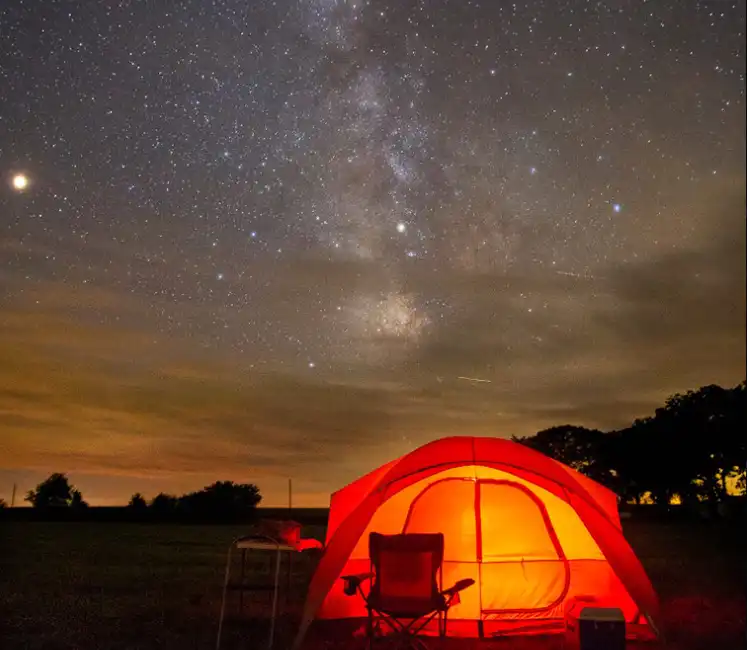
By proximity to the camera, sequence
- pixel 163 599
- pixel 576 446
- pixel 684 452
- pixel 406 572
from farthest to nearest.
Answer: pixel 576 446 → pixel 684 452 → pixel 163 599 → pixel 406 572

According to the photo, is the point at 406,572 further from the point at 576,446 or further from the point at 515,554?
the point at 576,446

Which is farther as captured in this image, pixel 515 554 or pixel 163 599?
pixel 163 599

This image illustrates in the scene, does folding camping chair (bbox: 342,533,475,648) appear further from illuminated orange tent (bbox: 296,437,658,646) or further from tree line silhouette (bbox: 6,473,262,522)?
tree line silhouette (bbox: 6,473,262,522)

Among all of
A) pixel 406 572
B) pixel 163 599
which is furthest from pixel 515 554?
pixel 163 599

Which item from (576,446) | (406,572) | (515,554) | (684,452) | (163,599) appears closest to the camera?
(406,572)

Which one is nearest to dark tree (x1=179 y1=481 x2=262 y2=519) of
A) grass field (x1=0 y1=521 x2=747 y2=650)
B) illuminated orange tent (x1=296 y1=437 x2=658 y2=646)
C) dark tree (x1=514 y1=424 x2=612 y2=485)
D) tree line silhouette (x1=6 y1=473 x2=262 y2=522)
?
tree line silhouette (x1=6 y1=473 x2=262 y2=522)

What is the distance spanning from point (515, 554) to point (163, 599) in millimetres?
3908

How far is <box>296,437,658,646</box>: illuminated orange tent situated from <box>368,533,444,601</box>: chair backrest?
2.15 feet

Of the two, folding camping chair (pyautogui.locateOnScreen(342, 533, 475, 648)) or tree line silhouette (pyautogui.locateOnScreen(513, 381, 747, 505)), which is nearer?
folding camping chair (pyautogui.locateOnScreen(342, 533, 475, 648))

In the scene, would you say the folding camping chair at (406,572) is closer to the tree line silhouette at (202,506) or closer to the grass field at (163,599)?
the grass field at (163,599)

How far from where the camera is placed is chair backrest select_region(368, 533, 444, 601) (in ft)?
19.3

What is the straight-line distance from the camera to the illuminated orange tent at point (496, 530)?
6.80 meters

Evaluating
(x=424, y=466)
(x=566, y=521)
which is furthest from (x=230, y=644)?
(x=566, y=521)

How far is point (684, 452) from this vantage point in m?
38.1
